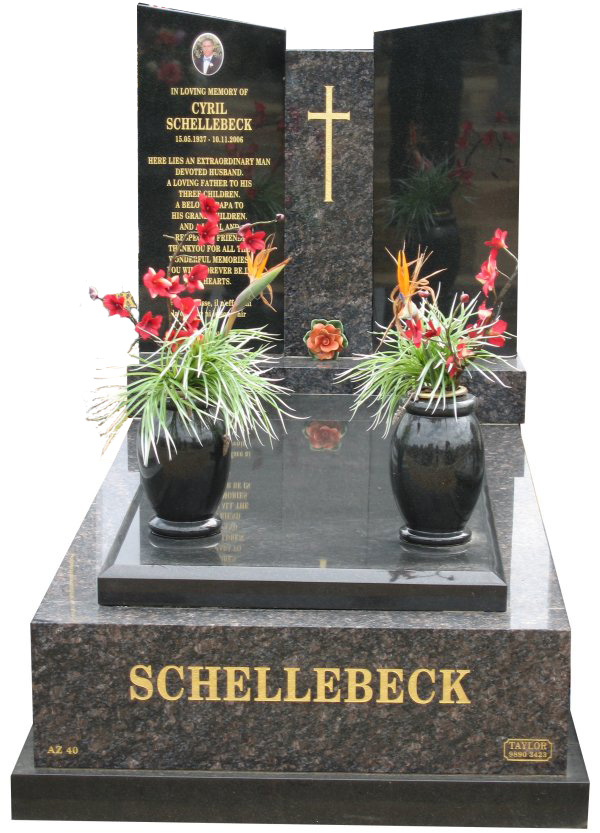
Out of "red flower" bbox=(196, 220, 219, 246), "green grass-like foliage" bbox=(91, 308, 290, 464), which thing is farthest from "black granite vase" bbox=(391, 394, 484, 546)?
"red flower" bbox=(196, 220, 219, 246)

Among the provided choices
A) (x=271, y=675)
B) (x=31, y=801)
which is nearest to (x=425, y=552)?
(x=271, y=675)

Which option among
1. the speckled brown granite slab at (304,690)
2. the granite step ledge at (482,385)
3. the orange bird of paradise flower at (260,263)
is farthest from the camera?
the granite step ledge at (482,385)

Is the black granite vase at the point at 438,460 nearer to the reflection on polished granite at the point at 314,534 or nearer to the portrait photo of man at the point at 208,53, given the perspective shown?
the reflection on polished granite at the point at 314,534

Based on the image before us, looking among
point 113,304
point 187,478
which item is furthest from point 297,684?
point 113,304

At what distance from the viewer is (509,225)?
8.34m

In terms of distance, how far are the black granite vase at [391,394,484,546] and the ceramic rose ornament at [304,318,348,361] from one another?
2.41 metres

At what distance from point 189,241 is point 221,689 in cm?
330

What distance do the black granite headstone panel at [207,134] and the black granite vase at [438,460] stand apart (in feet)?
8.77

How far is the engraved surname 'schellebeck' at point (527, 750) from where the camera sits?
570 cm

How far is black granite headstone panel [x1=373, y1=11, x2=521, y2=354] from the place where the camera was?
8.19 meters

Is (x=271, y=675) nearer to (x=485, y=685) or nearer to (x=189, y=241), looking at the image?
(x=485, y=685)

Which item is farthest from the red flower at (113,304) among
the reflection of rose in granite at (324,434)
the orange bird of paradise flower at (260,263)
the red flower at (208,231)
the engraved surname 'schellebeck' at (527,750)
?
the engraved surname 'schellebeck' at (527,750)

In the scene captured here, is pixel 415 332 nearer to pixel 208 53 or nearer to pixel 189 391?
pixel 189 391

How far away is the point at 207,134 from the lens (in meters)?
8.33
